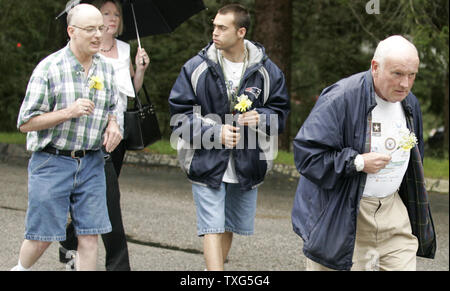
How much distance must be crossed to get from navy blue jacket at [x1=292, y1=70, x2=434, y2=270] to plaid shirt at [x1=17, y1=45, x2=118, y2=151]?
1169 millimetres

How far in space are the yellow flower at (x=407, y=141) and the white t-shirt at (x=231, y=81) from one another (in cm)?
140

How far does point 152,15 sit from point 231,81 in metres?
1.32

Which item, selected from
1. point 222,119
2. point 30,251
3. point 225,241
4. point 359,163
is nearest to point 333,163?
point 359,163

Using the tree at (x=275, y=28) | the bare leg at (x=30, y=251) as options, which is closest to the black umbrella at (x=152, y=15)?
the bare leg at (x=30, y=251)

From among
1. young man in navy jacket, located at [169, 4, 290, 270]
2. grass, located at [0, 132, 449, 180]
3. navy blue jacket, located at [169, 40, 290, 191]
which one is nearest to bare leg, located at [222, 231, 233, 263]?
young man in navy jacket, located at [169, 4, 290, 270]

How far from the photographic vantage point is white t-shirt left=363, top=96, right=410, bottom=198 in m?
4.18

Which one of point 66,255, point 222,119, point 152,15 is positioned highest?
point 152,15

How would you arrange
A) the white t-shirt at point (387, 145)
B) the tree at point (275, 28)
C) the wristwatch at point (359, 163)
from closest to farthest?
the wristwatch at point (359, 163) → the white t-shirt at point (387, 145) → the tree at point (275, 28)

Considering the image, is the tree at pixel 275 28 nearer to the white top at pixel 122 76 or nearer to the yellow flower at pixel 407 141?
the white top at pixel 122 76

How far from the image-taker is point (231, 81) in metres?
5.20

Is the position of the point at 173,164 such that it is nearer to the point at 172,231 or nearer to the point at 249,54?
the point at 172,231

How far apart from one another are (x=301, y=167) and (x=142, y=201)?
5210mm

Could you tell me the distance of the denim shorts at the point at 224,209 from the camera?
16.9ft
